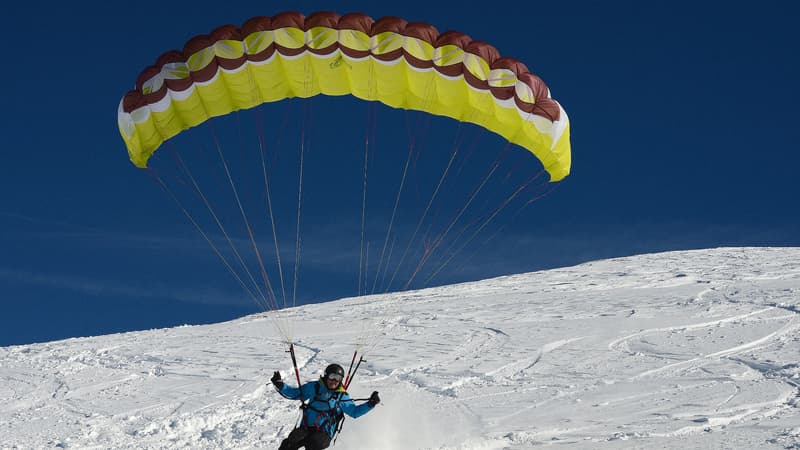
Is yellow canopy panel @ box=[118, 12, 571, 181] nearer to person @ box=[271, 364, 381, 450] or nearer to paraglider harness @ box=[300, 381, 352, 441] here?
person @ box=[271, 364, 381, 450]

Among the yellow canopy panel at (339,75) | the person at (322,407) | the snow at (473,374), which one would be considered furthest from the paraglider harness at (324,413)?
the yellow canopy panel at (339,75)

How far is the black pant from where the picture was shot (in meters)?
6.68

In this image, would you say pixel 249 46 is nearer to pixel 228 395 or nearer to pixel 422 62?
pixel 422 62

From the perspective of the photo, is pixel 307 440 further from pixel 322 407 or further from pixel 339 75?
pixel 339 75

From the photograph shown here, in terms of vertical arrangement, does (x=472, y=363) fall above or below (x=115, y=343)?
below

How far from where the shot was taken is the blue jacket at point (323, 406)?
22.5 ft

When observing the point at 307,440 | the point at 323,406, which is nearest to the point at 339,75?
the point at 323,406

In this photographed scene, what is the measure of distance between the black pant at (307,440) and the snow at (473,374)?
1840 millimetres

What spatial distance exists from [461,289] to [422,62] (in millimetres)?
13185

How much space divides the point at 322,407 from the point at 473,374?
16.0ft

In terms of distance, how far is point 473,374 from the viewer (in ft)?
37.4

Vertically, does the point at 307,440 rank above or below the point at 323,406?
below

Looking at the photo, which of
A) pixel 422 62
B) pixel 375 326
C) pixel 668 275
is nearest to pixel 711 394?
pixel 422 62

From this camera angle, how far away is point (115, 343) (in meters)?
15.7
